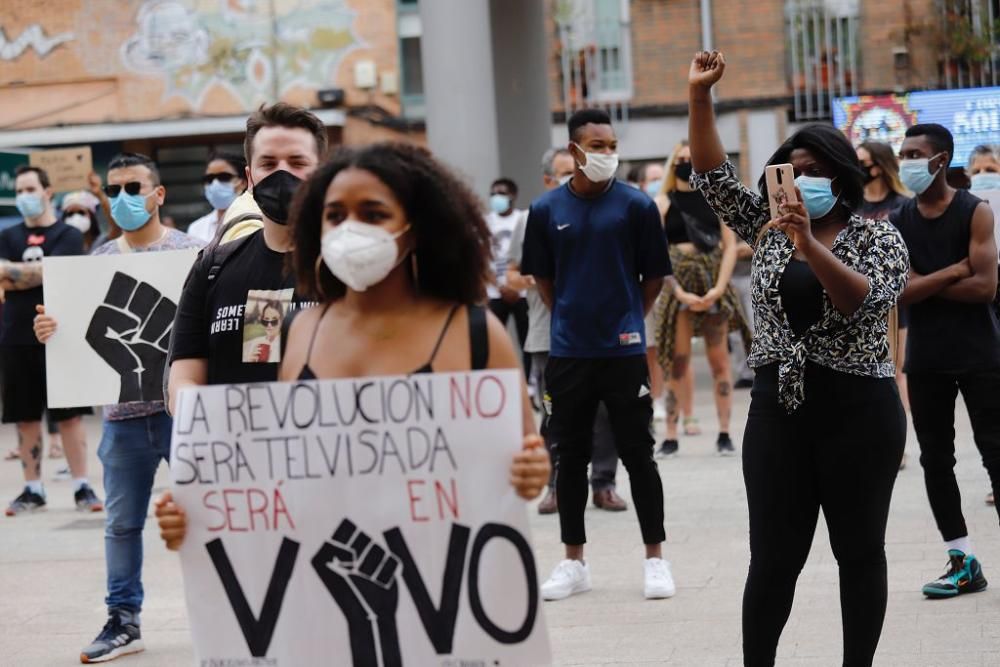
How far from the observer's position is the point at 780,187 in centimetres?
472

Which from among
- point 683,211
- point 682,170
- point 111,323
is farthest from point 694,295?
point 111,323

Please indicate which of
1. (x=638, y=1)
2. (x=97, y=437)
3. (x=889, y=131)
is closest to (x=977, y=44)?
(x=638, y=1)

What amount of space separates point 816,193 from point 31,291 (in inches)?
294

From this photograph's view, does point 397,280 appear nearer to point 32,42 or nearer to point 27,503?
point 27,503

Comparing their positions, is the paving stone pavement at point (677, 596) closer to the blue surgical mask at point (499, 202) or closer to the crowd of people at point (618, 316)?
the crowd of people at point (618, 316)

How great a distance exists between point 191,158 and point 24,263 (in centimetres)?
1448

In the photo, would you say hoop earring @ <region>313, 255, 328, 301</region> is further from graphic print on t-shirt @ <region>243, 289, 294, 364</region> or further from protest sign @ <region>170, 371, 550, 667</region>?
graphic print on t-shirt @ <region>243, 289, 294, 364</region>

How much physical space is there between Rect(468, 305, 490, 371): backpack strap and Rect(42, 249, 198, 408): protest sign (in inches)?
137

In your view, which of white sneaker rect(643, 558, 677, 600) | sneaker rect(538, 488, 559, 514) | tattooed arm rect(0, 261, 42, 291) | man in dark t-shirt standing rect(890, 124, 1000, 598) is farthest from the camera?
tattooed arm rect(0, 261, 42, 291)

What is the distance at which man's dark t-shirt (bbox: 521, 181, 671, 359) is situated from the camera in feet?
24.8

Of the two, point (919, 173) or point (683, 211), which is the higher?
point (919, 173)

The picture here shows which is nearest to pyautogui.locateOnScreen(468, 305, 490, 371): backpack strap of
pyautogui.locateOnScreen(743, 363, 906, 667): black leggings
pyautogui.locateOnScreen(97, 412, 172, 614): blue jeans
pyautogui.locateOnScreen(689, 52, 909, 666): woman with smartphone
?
pyautogui.locateOnScreen(689, 52, 909, 666): woman with smartphone

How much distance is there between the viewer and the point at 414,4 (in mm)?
25078

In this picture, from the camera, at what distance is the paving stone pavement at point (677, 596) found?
6.29 metres
